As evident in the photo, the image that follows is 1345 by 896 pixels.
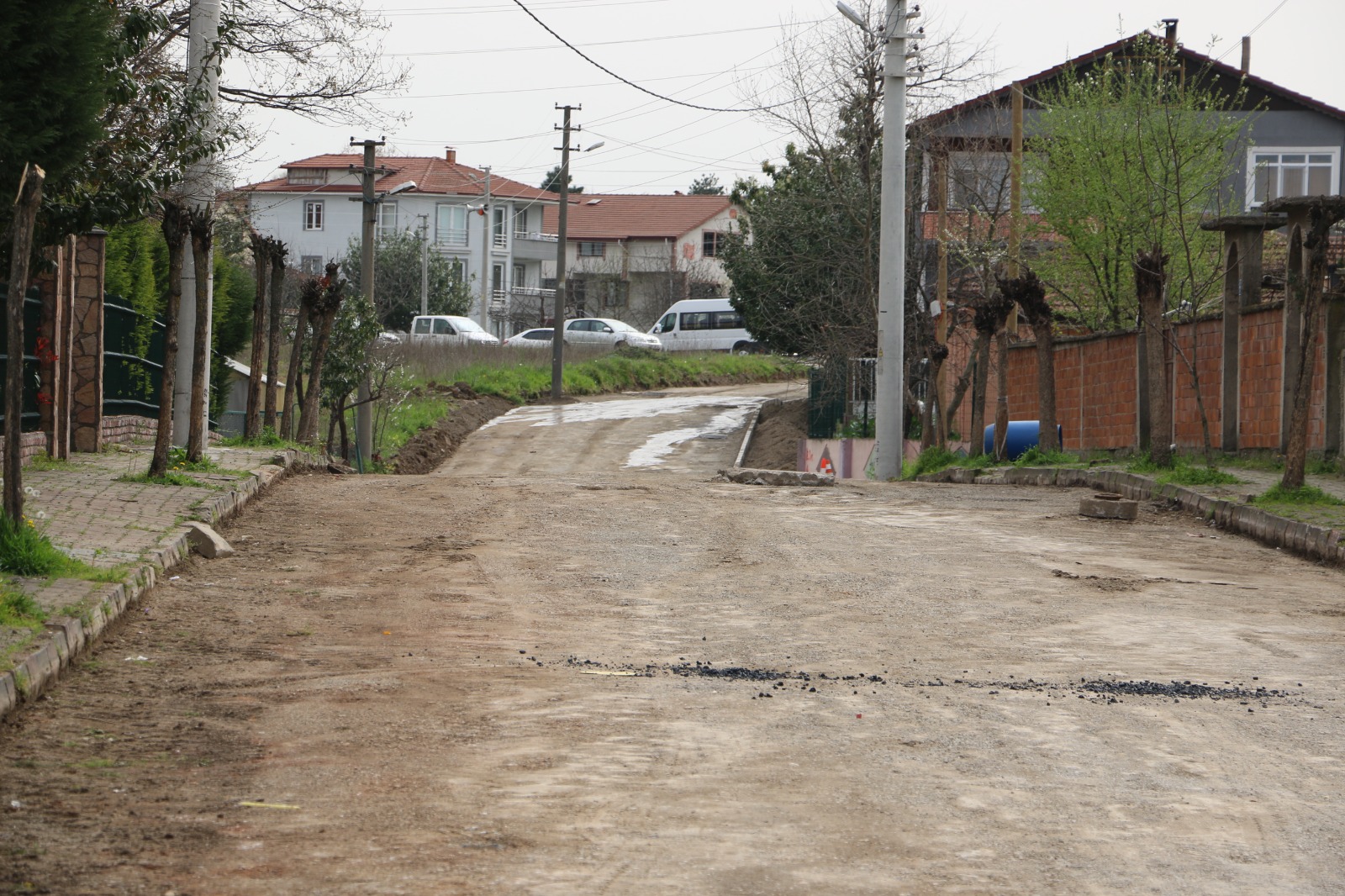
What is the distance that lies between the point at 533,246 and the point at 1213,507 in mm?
67511

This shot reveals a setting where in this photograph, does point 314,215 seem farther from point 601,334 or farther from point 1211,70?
point 1211,70

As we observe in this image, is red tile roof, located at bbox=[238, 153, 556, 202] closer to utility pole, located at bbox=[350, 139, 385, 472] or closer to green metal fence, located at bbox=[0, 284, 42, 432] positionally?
utility pole, located at bbox=[350, 139, 385, 472]

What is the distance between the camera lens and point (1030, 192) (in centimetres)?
2655

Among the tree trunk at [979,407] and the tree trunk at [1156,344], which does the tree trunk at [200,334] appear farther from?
the tree trunk at [979,407]

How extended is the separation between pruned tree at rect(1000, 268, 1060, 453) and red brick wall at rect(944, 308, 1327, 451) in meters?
1.15

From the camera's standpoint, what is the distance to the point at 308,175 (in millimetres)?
73062

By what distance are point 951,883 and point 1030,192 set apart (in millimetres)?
24197

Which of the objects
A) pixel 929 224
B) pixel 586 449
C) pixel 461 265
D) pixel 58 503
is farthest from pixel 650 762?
pixel 461 265

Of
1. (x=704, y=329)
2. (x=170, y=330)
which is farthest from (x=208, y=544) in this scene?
(x=704, y=329)

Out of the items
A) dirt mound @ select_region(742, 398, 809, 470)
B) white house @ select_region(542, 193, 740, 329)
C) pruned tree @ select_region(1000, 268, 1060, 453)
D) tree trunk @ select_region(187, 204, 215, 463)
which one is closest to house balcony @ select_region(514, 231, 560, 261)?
white house @ select_region(542, 193, 740, 329)

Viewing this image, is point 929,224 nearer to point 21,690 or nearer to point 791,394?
point 791,394

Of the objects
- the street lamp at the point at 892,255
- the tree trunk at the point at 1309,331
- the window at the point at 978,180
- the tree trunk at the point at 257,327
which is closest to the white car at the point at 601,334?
the window at the point at 978,180

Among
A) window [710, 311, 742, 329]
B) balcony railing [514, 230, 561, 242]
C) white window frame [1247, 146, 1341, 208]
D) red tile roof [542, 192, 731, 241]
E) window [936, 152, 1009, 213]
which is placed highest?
red tile roof [542, 192, 731, 241]

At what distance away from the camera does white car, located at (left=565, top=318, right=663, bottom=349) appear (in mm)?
55500
